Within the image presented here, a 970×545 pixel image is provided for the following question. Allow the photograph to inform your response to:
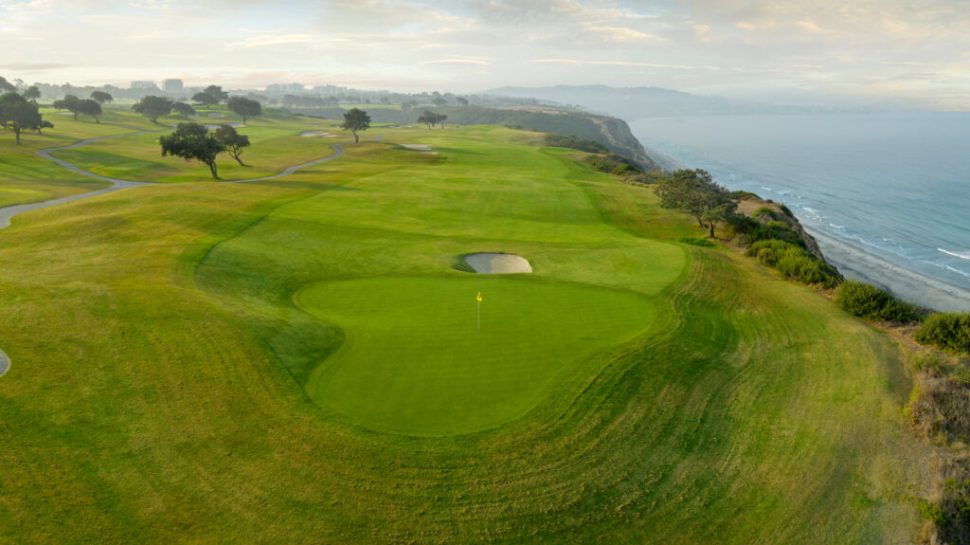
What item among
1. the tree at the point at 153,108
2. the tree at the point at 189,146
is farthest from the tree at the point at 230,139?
the tree at the point at 153,108

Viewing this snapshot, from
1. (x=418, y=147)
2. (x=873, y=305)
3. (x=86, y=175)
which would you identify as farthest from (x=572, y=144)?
(x=873, y=305)

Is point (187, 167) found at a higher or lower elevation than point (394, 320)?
higher

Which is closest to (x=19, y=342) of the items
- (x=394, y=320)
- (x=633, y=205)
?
(x=394, y=320)

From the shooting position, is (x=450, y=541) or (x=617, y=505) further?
(x=617, y=505)

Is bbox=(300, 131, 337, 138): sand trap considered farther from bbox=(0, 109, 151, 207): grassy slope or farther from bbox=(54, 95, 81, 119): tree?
bbox=(54, 95, 81, 119): tree

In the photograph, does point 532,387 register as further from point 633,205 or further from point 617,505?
point 633,205

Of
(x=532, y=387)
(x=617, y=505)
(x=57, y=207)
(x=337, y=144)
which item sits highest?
(x=337, y=144)

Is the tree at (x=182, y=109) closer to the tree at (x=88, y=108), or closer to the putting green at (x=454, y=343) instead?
the tree at (x=88, y=108)
